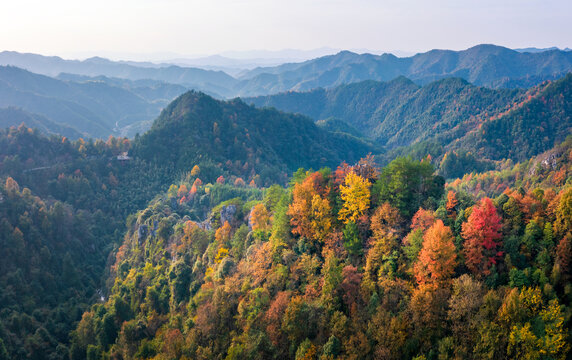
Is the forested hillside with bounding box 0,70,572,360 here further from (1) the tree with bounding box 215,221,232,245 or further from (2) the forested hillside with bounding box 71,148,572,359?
(1) the tree with bounding box 215,221,232,245

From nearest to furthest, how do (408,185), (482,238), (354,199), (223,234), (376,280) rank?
1. (482,238)
2. (376,280)
3. (354,199)
4. (408,185)
5. (223,234)

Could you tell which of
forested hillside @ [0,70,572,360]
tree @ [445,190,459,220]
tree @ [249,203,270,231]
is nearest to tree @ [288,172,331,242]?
forested hillside @ [0,70,572,360]

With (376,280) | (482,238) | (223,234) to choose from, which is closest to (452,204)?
(482,238)

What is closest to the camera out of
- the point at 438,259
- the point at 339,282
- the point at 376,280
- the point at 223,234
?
the point at 438,259

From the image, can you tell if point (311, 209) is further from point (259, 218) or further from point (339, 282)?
point (259, 218)

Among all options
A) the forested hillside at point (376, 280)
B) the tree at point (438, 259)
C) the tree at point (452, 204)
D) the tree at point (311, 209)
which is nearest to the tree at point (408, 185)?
the forested hillside at point (376, 280)

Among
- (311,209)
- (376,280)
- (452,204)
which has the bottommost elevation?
(376,280)
